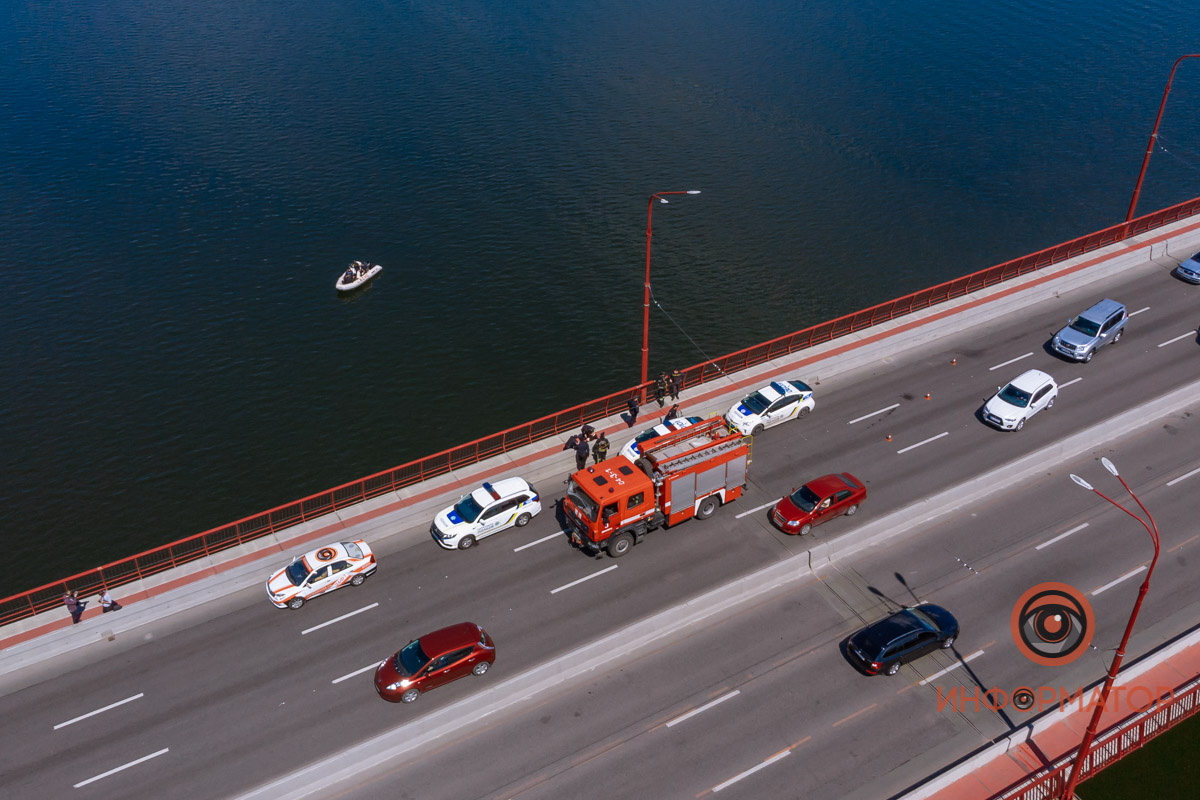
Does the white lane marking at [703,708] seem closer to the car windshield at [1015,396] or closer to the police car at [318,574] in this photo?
the police car at [318,574]

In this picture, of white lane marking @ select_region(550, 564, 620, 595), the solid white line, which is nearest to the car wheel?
white lane marking @ select_region(550, 564, 620, 595)

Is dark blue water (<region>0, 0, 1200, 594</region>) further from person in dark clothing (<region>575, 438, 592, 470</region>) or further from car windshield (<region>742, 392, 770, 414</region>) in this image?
car windshield (<region>742, 392, 770, 414</region>)

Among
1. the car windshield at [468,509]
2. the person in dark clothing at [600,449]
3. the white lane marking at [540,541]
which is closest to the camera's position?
the car windshield at [468,509]

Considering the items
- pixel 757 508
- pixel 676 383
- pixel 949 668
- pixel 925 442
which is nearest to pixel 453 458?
pixel 676 383

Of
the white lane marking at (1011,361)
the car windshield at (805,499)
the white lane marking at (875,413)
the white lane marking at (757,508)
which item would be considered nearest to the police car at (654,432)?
the white lane marking at (757,508)

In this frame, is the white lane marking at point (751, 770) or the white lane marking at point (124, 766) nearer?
the white lane marking at point (751, 770)

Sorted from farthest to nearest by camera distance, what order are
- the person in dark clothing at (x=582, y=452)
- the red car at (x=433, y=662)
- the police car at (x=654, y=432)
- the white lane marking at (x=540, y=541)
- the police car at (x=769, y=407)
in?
the police car at (x=769, y=407)
the person in dark clothing at (x=582, y=452)
the police car at (x=654, y=432)
the white lane marking at (x=540, y=541)
the red car at (x=433, y=662)

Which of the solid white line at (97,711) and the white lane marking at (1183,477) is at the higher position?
the solid white line at (97,711)

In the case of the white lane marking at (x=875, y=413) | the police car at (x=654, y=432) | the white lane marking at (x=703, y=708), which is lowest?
the white lane marking at (x=703, y=708)
